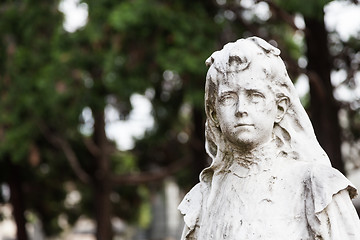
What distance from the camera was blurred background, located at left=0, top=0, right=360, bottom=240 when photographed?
45.0ft

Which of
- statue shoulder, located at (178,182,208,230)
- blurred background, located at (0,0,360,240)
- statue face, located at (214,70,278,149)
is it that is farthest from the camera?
blurred background, located at (0,0,360,240)

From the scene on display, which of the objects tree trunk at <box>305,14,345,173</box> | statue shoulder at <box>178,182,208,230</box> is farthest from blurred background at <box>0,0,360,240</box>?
statue shoulder at <box>178,182,208,230</box>

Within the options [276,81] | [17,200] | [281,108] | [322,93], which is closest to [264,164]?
[281,108]

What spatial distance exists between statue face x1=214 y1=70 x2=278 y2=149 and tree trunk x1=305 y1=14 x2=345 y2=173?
959 cm

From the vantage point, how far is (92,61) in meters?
15.7

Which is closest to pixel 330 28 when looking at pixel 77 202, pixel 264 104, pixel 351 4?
pixel 351 4

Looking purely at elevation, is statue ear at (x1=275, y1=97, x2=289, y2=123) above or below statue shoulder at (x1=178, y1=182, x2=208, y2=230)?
above

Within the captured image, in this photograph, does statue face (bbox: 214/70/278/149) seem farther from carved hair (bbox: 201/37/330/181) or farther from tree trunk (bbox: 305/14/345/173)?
tree trunk (bbox: 305/14/345/173)

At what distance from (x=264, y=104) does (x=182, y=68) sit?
8.99 meters

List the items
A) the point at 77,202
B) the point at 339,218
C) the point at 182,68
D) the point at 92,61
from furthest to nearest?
the point at 77,202
the point at 92,61
the point at 182,68
the point at 339,218

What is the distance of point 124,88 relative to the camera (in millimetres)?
14266

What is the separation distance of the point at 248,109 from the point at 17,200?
59.3 ft

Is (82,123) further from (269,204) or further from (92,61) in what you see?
(269,204)

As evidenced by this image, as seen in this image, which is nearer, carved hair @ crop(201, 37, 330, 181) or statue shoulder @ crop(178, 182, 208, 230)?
carved hair @ crop(201, 37, 330, 181)
